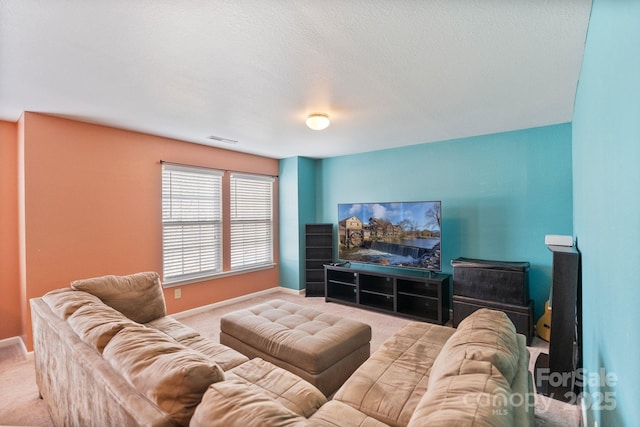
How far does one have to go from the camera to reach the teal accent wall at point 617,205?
716 millimetres

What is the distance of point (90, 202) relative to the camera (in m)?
3.16

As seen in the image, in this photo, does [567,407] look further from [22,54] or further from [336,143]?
[22,54]

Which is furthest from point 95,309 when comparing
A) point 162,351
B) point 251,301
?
point 251,301

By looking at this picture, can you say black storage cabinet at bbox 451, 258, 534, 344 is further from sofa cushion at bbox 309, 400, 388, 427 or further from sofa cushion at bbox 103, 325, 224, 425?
sofa cushion at bbox 103, 325, 224, 425

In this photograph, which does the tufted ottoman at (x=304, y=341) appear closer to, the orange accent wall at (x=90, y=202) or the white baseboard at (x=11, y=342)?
the orange accent wall at (x=90, y=202)

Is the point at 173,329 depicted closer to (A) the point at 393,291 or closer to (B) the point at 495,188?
(A) the point at 393,291

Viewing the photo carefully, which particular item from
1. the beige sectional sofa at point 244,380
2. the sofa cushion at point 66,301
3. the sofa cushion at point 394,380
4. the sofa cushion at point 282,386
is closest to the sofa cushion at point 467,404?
the beige sectional sofa at point 244,380

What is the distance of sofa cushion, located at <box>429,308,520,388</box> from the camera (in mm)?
1133

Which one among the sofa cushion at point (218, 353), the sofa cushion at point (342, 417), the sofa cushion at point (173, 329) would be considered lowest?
the sofa cushion at point (218, 353)

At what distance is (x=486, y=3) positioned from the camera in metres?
1.39

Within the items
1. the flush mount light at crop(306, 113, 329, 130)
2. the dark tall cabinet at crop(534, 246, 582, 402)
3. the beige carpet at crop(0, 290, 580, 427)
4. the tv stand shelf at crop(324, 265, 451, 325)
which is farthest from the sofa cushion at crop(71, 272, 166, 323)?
the dark tall cabinet at crop(534, 246, 582, 402)

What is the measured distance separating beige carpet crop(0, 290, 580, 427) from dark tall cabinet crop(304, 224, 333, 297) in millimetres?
684

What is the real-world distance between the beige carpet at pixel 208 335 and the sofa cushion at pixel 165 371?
59.1 inches

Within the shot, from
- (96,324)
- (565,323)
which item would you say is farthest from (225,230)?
(565,323)
